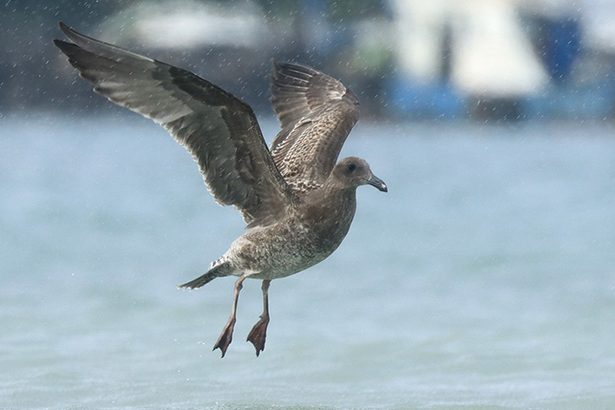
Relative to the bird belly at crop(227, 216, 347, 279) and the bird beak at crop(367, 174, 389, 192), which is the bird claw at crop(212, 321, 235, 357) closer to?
the bird belly at crop(227, 216, 347, 279)

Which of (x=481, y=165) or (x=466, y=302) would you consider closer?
(x=466, y=302)

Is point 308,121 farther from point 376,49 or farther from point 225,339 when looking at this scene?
point 376,49

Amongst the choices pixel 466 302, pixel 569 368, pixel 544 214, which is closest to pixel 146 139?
pixel 544 214

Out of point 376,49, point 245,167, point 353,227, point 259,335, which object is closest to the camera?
point 245,167

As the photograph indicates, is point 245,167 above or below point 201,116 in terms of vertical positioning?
below

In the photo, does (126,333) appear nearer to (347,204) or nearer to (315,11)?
(347,204)

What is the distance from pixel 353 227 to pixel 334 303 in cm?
608

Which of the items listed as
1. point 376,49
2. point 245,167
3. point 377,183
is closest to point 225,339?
point 245,167

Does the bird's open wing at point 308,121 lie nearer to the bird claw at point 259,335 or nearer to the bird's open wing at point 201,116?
the bird's open wing at point 201,116

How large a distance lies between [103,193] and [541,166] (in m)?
8.61

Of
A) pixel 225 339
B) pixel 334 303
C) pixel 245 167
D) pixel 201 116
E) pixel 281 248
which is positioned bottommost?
pixel 225 339

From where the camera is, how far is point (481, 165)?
97.3 feet

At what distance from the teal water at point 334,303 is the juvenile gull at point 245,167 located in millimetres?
1394

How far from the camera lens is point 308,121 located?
812 centimetres
